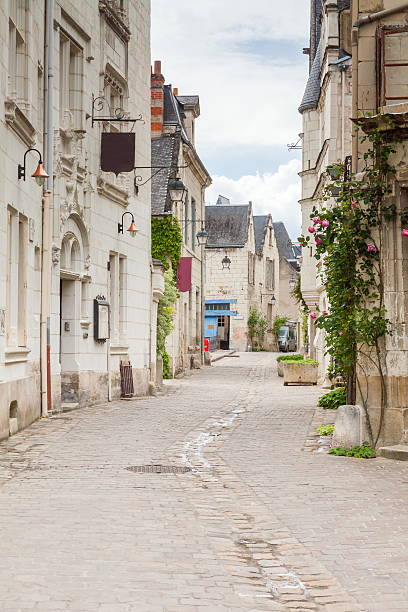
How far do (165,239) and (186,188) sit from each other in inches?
90.1

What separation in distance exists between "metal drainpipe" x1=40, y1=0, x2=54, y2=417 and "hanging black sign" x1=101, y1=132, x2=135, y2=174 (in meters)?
2.97

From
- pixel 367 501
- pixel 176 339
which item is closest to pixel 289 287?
pixel 176 339

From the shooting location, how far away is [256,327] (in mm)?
63156

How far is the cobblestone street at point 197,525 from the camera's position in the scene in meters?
5.25

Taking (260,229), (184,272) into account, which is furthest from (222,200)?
(184,272)

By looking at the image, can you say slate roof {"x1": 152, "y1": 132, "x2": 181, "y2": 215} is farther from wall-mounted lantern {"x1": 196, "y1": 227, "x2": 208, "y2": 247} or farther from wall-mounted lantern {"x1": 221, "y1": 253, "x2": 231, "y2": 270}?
wall-mounted lantern {"x1": 221, "y1": 253, "x2": 231, "y2": 270}

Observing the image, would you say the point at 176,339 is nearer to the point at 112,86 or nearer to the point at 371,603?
the point at 112,86

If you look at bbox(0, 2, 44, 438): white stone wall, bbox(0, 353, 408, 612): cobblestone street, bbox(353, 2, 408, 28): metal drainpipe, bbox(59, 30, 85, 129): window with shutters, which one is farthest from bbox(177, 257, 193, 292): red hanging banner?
bbox(353, 2, 408, 28): metal drainpipe

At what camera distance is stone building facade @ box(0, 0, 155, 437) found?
13594 mm

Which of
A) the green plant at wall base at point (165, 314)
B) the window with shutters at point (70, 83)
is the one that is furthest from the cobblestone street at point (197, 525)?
the green plant at wall base at point (165, 314)

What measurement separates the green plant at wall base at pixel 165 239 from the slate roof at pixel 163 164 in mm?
307

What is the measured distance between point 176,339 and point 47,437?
60.0ft

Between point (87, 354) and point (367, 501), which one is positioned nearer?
Result: point (367, 501)

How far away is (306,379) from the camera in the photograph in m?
26.4
